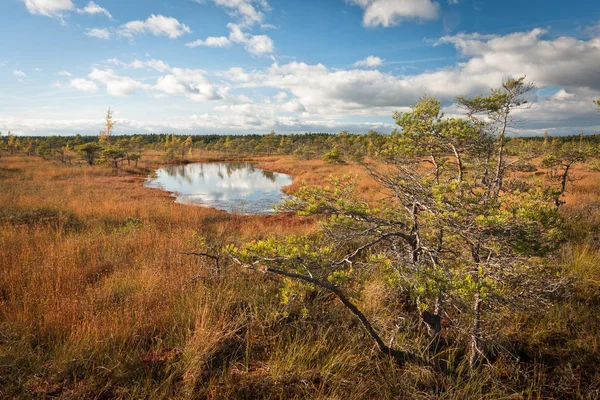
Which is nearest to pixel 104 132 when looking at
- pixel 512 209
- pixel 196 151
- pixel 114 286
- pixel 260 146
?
pixel 196 151

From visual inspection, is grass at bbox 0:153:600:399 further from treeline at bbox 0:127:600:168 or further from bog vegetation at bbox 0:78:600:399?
treeline at bbox 0:127:600:168

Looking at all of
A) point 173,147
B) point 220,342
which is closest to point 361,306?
point 220,342

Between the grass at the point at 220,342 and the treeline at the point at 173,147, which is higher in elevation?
the treeline at the point at 173,147

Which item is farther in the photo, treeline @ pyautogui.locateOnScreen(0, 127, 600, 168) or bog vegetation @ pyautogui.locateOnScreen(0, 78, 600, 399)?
treeline @ pyautogui.locateOnScreen(0, 127, 600, 168)

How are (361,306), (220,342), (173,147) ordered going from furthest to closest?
(173,147) < (361,306) < (220,342)

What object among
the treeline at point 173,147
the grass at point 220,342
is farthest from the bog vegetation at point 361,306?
the treeline at point 173,147

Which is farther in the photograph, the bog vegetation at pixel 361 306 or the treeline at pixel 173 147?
the treeline at pixel 173 147

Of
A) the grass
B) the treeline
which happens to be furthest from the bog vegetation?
the treeline

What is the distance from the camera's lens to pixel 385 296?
14.2ft

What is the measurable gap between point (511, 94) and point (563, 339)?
3562 mm

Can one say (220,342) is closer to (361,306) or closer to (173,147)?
(361,306)

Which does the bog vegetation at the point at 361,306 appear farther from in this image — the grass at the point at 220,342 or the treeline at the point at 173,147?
the treeline at the point at 173,147

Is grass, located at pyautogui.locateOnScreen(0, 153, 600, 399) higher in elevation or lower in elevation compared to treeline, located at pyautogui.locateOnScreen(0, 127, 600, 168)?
lower

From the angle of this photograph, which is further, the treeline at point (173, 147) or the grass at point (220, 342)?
the treeline at point (173, 147)
